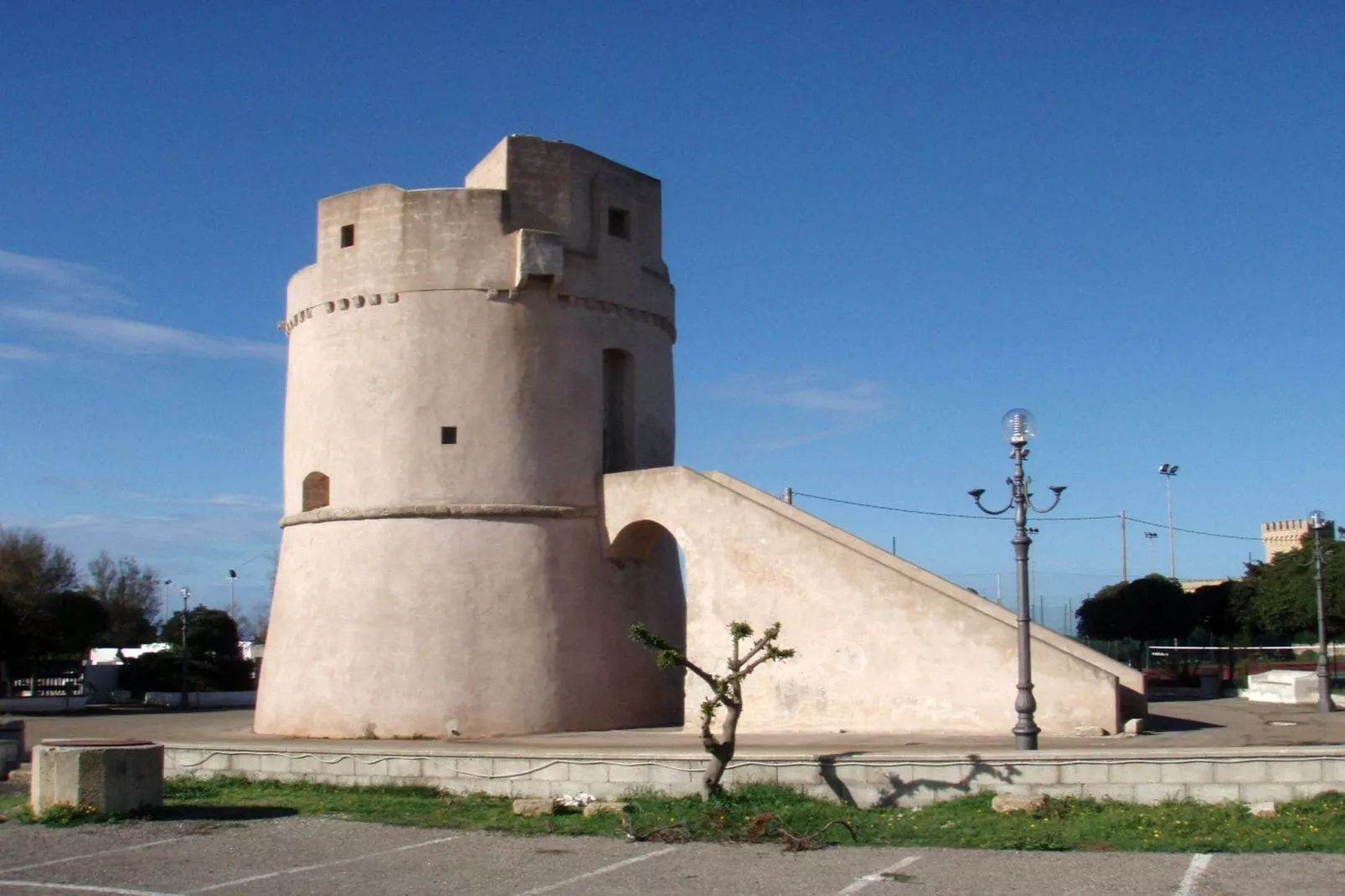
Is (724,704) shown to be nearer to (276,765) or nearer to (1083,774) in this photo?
(1083,774)

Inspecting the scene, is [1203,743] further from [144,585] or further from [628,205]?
[144,585]

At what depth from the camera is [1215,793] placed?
11023 millimetres

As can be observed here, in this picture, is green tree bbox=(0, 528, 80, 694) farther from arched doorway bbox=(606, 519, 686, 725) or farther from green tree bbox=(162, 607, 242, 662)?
arched doorway bbox=(606, 519, 686, 725)

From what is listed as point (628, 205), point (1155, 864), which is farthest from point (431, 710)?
point (1155, 864)

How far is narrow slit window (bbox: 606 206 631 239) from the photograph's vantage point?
21.1 m

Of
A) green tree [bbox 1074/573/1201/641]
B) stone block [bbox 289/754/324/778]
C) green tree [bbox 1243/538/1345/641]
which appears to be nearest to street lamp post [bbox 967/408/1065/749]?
stone block [bbox 289/754/324/778]

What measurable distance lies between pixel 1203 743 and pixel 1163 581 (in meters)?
26.8

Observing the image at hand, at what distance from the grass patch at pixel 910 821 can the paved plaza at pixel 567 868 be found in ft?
0.94

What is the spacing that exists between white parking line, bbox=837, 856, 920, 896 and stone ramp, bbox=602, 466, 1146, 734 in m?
5.79

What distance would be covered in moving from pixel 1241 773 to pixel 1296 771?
0.41 metres

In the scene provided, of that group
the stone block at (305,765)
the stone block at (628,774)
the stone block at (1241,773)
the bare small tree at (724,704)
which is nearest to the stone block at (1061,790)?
the stone block at (1241,773)

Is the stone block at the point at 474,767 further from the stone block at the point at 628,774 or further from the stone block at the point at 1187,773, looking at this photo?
the stone block at the point at 1187,773

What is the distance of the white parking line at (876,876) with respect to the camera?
29.3 ft

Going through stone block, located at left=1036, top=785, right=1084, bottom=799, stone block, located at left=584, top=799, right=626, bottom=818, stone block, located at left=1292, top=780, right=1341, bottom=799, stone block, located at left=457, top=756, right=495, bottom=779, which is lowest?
stone block, located at left=584, top=799, right=626, bottom=818
